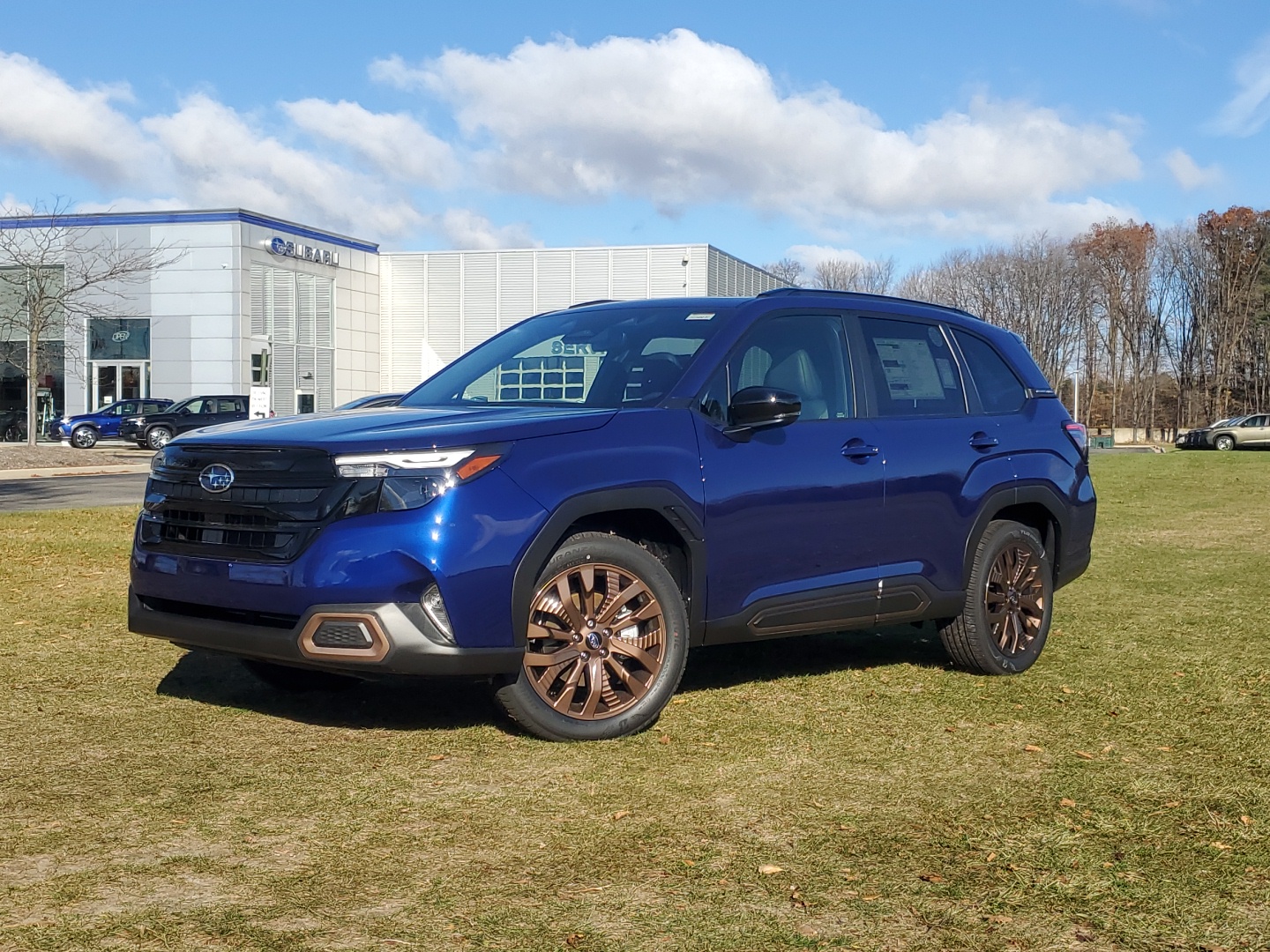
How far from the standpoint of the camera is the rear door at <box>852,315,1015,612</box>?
6.72 metres

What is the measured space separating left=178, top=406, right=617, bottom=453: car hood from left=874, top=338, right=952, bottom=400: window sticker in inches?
69.2

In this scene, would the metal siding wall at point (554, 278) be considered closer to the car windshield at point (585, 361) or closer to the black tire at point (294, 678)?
the car windshield at point (585, 361)

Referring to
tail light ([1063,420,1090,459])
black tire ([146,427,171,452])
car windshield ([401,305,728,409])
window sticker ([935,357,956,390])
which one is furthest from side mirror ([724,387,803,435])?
black tire ([146,427,171,452])

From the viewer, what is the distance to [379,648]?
5141 mm

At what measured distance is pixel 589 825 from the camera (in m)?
4.53

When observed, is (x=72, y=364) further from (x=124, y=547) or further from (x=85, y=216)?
(x=124, y=547)

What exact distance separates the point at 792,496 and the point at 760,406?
486mm

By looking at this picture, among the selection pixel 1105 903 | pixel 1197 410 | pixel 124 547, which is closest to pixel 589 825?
pixel 1105 903

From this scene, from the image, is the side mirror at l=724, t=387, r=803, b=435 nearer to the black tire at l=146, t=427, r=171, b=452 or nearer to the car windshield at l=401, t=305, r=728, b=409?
the car windshield at l=401, t=305, r=728, b=409

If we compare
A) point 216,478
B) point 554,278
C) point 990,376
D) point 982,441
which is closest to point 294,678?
point 216,478

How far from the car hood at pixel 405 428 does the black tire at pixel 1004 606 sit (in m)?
2.46

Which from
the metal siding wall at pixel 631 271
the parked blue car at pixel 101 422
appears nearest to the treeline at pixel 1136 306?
the metal siding wall at pixel 631 271

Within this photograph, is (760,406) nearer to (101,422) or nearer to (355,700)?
(355,700)

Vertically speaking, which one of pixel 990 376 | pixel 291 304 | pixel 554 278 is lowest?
pixel 990 376
